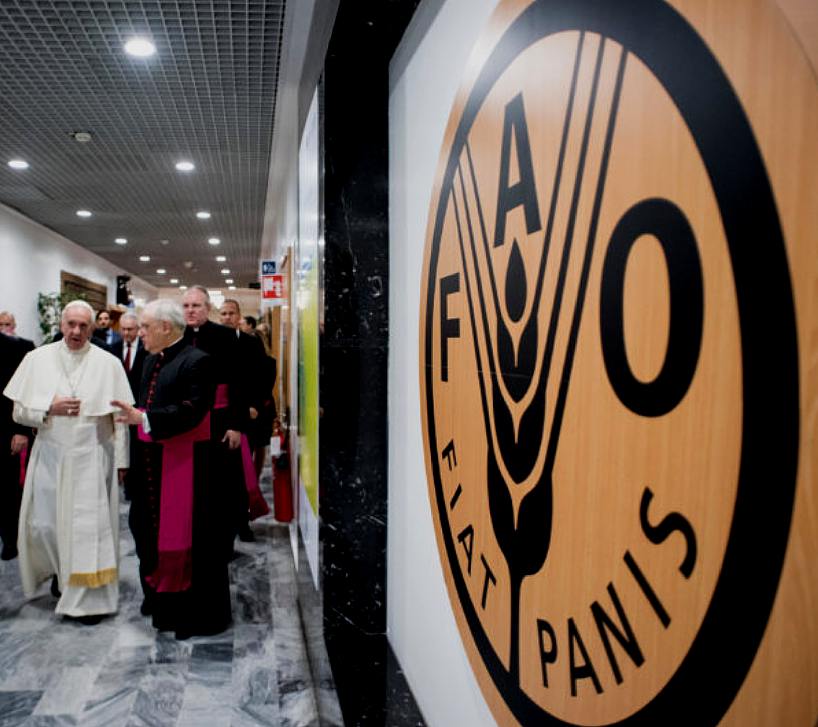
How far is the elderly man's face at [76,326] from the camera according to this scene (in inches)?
127

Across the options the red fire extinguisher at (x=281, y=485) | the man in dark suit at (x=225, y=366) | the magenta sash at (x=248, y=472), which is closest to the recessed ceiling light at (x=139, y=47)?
the man in dark suit at (x=225, y=366)

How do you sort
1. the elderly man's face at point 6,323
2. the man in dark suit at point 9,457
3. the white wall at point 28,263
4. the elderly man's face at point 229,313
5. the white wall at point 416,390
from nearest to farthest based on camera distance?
the white wall at point 416,390
the man in dark suit at point 9,457
the elderly man's face at point 229,313
the elderly man's face at point 6,323
the white wall at point 28,263

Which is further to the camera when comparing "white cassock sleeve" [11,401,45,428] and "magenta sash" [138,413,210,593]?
"white cassock sleeve" [11,401,45,428]

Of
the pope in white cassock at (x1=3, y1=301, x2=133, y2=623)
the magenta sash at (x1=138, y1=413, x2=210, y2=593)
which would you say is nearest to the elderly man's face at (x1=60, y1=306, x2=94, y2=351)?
the pope in white cassock at (x1=3, y1=301, x2=133, y2=623)

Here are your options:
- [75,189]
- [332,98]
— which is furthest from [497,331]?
[75,189]

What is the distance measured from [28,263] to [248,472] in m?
6.74

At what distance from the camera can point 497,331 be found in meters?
1.00

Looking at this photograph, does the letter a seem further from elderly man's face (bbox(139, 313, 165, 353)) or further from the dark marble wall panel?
elderly man's face (bbox(139, 313, 165, 353))

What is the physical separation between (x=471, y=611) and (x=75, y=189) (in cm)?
750

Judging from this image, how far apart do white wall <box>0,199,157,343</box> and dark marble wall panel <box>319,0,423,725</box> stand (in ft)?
25.1

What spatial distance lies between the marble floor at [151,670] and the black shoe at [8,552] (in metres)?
0.48

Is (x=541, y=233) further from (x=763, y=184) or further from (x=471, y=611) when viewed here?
(x=471, y=611)

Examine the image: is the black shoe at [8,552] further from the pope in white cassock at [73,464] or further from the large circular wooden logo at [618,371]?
the large circular wooden logo at [618,371]

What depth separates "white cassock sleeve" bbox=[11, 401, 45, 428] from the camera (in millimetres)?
3137
